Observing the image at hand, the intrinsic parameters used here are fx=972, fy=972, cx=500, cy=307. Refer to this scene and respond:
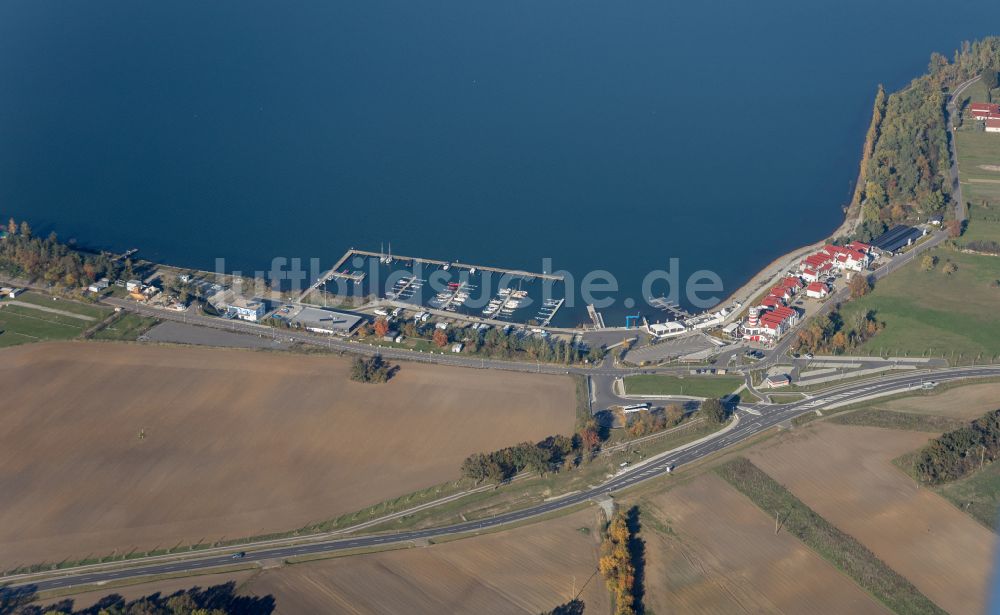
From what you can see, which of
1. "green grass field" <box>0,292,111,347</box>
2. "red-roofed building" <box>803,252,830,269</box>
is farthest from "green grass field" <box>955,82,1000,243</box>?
"green grass field" <box>0,292,111,347</box>

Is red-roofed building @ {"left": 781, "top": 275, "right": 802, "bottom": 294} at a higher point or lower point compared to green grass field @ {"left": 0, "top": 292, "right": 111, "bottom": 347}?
higher

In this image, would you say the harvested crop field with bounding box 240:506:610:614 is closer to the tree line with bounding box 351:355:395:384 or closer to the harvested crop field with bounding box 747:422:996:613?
the harvested crop field with bounding box 747:422:996:613

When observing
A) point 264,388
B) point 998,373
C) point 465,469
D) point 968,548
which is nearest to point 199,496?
point 264,388

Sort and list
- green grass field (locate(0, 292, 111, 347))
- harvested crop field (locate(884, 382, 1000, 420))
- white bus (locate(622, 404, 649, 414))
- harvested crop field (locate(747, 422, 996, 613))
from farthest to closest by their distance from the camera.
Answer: green grass field (locate(0, 292, 111, 347))
white bus (locate(622, 404, 649, 414))
harvested crop field (locate(884, 382, 1000, 420))
harvested crop field (locate(747, 422, 996, 613))

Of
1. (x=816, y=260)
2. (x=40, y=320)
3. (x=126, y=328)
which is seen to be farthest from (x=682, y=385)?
(x=40, y=320)

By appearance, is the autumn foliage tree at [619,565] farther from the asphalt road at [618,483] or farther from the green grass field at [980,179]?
the green grass field at [980,179]

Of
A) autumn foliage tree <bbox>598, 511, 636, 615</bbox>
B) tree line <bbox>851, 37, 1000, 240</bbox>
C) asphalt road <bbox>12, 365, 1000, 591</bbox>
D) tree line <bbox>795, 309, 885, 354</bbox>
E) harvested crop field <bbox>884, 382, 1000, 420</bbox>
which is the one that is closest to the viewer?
autumn foliage tree <bbox>598, 511, 636, 615</bbox>

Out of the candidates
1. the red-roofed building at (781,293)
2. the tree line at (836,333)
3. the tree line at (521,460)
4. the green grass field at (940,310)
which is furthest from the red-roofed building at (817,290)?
the tree line at (521,460)
